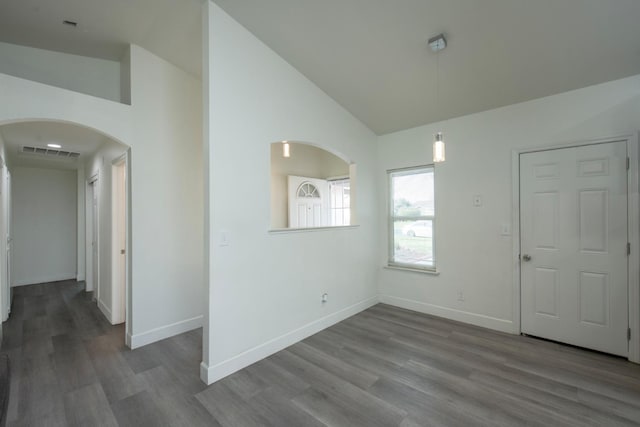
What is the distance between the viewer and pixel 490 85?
305 centimetres

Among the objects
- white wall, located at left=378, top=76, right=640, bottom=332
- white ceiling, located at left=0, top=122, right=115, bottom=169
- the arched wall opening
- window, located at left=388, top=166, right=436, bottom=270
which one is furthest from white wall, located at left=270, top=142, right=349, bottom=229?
white ceiling, located at left=0, top=122, right=115, bottom=169

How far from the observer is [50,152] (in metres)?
4.86

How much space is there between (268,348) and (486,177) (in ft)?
10.7

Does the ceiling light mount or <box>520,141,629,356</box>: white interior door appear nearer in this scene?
the ceiling light mount

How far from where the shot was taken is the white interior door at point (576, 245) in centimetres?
279

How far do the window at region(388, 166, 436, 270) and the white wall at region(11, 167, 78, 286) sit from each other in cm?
716

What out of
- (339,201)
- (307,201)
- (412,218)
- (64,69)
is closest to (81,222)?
(64,69)

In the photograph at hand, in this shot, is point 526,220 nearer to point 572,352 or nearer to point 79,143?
point 572,352

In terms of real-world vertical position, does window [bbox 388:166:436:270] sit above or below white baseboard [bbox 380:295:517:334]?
above

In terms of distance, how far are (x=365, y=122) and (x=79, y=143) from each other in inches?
174

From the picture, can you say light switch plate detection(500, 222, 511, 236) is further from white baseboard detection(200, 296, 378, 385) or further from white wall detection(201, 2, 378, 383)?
white baseboard detection(200, 296, 378, 385)

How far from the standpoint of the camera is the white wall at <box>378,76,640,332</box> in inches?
113

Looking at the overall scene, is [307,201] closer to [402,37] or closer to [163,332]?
[163,332]

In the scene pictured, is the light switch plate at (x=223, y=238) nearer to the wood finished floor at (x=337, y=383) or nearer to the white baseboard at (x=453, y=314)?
the wood finished floor at (x=337, y=383)
